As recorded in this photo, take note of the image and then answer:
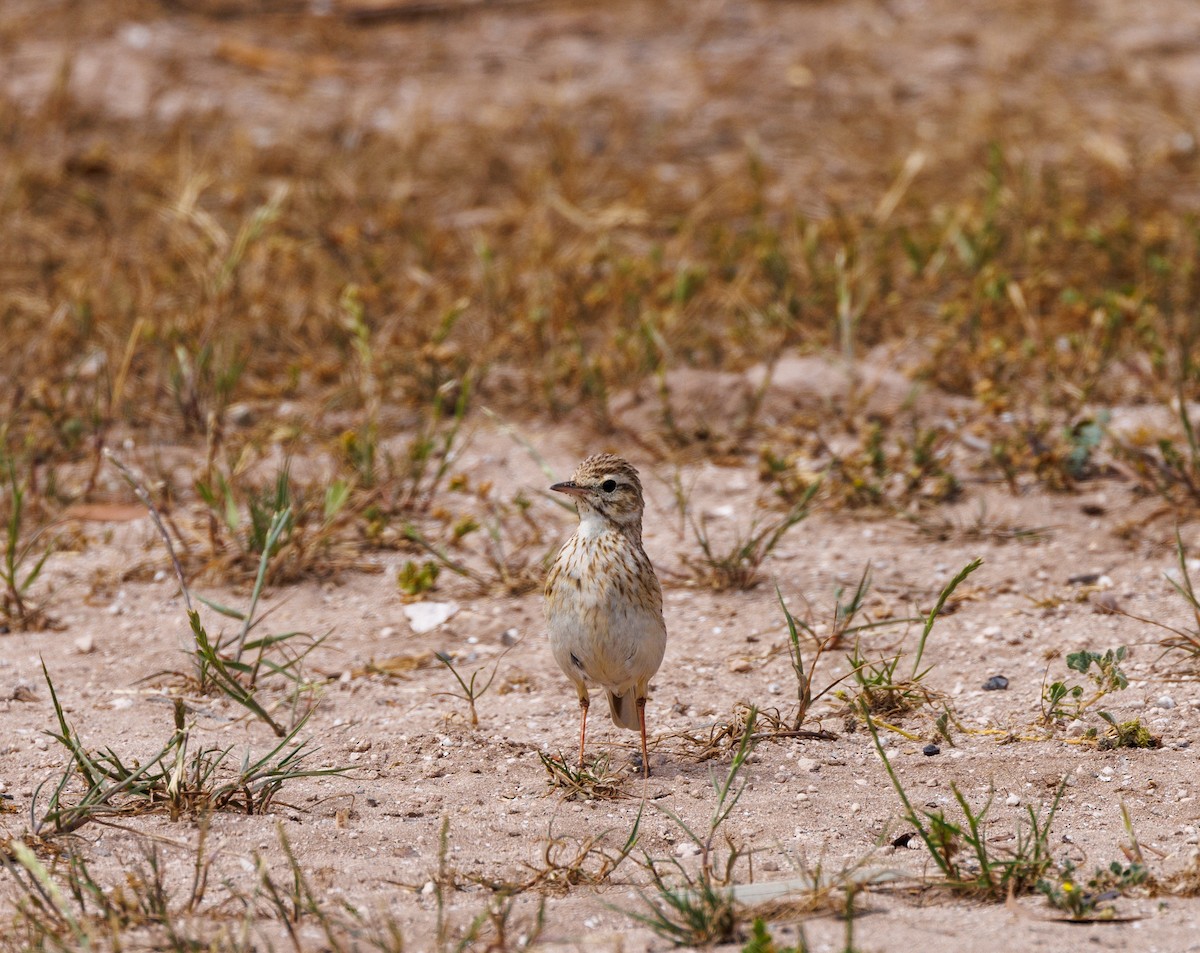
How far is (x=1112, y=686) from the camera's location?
14.8 ft

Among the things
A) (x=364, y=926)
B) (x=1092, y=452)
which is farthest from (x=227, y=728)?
(x=1092, y=452)

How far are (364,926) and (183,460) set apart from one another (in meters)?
3.54

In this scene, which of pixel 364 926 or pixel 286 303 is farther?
pixel 286 303

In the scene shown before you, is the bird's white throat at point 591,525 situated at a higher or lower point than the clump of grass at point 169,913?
higher

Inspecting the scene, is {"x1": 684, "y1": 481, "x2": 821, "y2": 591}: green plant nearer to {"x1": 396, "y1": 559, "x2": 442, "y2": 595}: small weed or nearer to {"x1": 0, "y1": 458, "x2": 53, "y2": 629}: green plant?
{"x1": 396, "y1": 559, "x2": 442, "y2": 595}: small weed

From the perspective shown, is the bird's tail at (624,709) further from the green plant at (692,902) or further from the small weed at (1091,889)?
the small weed at (1091,889)

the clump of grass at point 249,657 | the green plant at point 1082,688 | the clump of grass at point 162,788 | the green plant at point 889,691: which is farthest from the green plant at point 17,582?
the green plant at point 1082,688

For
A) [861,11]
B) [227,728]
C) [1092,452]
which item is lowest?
[227,728]

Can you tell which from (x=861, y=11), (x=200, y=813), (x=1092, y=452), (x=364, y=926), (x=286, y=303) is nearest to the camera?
(x=364, y=926)

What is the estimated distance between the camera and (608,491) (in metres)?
4.69

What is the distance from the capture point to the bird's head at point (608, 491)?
15.3ft

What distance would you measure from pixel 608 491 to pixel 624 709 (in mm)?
670

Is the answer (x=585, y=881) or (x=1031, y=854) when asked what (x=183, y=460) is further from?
(x=1031, y=854)

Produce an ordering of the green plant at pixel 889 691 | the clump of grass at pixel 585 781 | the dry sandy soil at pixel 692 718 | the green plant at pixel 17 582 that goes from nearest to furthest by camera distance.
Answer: the dry sandy soil at pixel 692 718
the clump of grass at pixel 585 781
the green plant at pixel 889 691
the green plant at pixel 17 582
